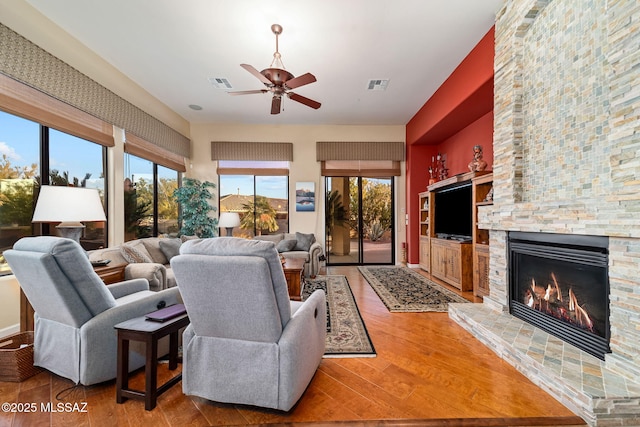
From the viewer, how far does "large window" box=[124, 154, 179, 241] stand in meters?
4.47

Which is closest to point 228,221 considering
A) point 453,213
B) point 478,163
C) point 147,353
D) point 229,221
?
point 229,221

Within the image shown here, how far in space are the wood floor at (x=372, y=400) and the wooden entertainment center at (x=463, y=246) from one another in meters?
1.61

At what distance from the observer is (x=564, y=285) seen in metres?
2.28

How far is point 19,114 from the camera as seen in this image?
2.71 meters

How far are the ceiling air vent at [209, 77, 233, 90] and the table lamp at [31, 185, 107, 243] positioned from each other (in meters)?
2.74

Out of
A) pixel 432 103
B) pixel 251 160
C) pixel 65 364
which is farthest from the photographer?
pixel 251 160

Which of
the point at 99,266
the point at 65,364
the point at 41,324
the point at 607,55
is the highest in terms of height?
the point at 607,55

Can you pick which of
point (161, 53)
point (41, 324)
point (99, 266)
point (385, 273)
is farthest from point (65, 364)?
point (385, 273)

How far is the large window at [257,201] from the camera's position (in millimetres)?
6406

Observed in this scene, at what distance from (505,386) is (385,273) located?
11.6 feet

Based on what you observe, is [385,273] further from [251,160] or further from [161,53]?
[161,53]

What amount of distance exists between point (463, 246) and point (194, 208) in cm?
511

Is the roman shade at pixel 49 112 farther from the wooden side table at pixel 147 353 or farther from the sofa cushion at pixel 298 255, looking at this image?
the sofa cushion at pixel 298 255

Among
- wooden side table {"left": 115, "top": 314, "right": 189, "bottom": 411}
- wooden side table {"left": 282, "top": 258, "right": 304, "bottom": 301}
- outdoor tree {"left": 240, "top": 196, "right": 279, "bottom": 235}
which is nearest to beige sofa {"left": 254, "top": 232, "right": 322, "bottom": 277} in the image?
outdoor tree {"left": 240, "top": 196, "right": 279, "bottom": 235}
